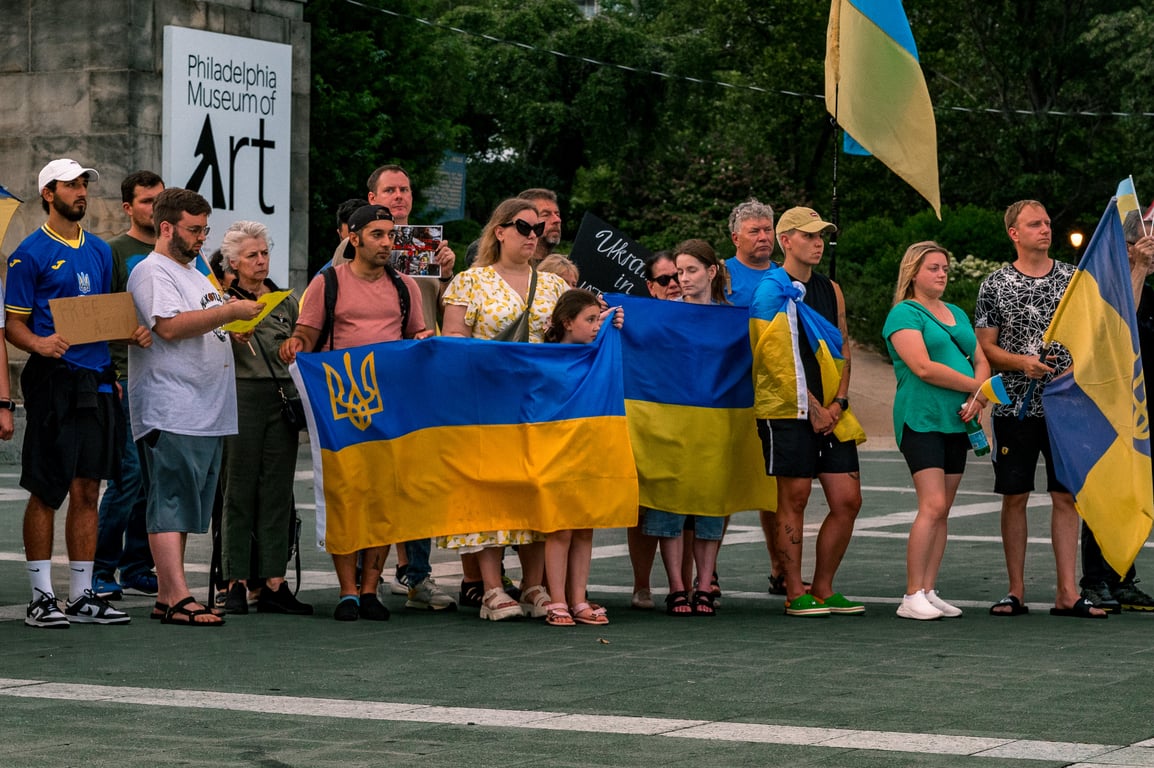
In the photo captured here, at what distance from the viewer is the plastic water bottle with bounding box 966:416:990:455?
922 cm

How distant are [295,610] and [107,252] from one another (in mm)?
1971

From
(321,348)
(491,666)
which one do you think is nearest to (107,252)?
(321,348)

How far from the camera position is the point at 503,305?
30.8 ft

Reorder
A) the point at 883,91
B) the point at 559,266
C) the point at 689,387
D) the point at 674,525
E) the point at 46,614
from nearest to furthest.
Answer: the point at 46,614
the point at 674,525
the point at 689,387
the point at 559,266
the point at 883,91

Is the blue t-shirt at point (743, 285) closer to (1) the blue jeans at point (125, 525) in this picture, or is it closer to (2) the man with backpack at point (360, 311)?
(2) the man with backpack at point (360, 311)

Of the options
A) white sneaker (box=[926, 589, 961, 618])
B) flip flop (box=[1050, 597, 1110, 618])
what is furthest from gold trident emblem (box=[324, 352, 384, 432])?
flip flop (box=[1050, 597, 1110, 618])

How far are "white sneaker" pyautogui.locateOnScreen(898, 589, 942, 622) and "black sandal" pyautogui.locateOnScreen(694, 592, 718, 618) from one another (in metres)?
0.91

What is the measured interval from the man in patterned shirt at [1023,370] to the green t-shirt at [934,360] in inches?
9.5

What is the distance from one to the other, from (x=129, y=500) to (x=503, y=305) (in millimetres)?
2449

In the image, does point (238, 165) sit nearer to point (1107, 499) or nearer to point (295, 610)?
point (295, 610)

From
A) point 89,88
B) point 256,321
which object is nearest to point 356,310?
point 256,321

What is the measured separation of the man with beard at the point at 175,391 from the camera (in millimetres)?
8844

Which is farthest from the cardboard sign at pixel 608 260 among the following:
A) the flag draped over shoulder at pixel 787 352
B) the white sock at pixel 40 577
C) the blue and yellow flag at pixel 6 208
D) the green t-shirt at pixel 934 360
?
the white sock at pixel 40 577

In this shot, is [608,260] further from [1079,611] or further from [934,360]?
[1079,611]
